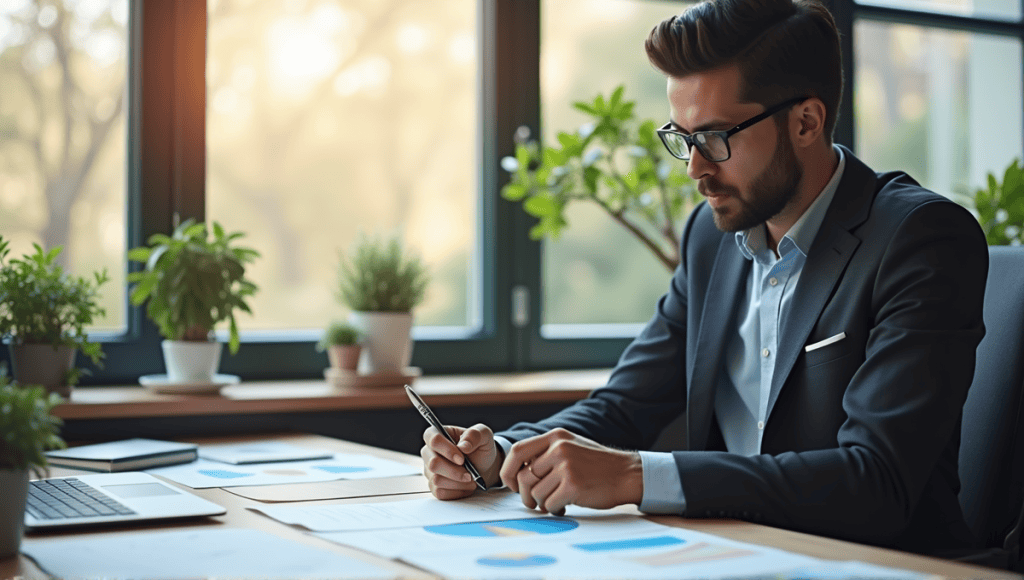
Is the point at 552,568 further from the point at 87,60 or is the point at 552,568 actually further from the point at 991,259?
the point at 87,60

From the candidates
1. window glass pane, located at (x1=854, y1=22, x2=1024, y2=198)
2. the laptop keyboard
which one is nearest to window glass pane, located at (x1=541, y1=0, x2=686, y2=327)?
window glass pane, located at (x1=854, y1=22, x2=1024, y2=198)

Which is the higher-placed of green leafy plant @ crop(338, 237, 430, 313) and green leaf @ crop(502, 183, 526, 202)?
green leaf @ crop(502, 183, 526, 202)

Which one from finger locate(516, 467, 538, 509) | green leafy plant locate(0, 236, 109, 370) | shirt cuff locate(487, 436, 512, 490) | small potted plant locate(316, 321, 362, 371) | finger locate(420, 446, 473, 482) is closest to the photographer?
finger locate(516, 467, 538, 509)

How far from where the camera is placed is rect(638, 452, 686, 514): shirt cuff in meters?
1.32

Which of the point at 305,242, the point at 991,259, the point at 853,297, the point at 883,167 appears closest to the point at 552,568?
the point at 853,297

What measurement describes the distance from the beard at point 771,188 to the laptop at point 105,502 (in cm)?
97

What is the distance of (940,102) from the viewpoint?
387 centimetres

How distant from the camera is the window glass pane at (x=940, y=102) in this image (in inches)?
139

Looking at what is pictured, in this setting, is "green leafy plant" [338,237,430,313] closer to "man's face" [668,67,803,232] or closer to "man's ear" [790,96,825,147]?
"man's face" [668,67,803,232]

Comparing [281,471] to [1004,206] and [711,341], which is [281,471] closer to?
[711,341]

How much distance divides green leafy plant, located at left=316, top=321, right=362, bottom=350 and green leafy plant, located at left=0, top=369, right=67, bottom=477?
4.20 ft

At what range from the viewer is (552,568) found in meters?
1.04

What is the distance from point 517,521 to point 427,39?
74.5 inches

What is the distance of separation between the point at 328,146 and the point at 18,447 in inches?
69.5
